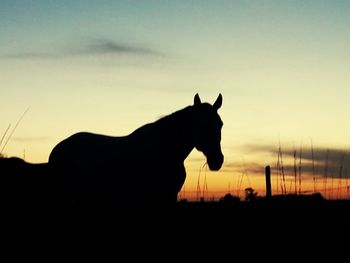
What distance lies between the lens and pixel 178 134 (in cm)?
915

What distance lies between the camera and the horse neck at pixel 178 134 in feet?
29.8

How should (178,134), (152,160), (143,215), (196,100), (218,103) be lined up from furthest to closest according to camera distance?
(218,103), (196,100), (178,134), (152,160), (143,215)

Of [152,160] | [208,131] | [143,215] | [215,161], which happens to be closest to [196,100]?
[208,131]

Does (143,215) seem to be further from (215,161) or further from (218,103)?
(218,103)

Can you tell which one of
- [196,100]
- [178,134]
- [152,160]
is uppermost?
[196,100]

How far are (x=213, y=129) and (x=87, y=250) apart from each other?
3.51 m

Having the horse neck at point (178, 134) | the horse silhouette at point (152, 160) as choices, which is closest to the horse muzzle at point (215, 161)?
the horse silhouette at point (152, 160)

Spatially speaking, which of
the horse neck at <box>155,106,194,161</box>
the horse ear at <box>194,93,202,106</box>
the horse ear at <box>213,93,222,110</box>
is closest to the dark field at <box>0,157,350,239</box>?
the horse neck at <box>155,106,194,161</box>

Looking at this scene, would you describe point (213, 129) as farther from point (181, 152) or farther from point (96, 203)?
point (96, 203)

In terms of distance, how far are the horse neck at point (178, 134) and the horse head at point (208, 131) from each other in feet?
0.43

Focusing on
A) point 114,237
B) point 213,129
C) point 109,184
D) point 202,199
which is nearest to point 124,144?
point 109,184

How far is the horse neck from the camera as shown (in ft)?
29.8

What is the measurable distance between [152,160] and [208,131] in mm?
1129

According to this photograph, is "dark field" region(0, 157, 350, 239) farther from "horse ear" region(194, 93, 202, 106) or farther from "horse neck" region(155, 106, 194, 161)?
"horse ear" region(194, 93, 202, 106)
